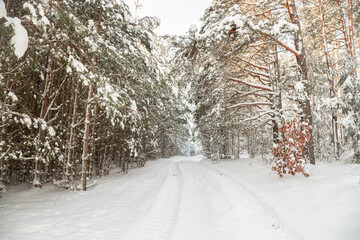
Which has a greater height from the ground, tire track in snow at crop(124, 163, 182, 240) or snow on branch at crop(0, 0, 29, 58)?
snow on branch at crop(0, 0, 29, 58)

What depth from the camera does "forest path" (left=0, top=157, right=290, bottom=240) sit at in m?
3.79

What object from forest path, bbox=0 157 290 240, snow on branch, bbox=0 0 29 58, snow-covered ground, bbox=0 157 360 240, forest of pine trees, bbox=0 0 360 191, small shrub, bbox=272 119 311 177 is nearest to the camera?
snow on branch, bbox=0 0 29 58

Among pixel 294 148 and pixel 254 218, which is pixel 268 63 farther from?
pixel 254 218

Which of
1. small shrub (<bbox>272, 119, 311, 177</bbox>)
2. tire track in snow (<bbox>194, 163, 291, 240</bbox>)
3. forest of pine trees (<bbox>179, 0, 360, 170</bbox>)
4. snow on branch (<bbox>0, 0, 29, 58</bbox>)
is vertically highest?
forest of pine trees (<bbox>179, 0, 360, 170</bbox>)

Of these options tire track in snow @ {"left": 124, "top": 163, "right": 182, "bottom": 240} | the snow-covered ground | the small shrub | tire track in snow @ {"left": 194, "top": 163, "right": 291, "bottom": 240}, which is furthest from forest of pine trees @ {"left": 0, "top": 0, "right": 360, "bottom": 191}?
tire track in snow @ {"left": 194, "top": 163, "right": 291, "bottom": 240}

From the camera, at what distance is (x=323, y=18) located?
44.5 ft

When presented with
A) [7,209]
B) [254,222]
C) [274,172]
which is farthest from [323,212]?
[7,209]

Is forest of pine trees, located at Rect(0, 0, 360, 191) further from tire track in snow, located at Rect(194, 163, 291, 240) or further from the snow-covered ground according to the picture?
tire track in snow, located at Rect(194, 163, 291, 240)

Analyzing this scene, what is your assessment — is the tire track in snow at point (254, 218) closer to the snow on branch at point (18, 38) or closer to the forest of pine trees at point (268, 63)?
the forest of pine trees at point (268, 63)

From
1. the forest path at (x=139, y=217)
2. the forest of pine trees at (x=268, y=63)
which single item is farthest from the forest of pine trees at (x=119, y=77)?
the forest path at (x=139, y=217)

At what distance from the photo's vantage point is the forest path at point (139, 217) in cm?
379

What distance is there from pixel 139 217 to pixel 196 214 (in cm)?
136

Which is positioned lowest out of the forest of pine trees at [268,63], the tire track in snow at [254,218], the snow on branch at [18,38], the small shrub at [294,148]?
the tire track in snow at [254,218]

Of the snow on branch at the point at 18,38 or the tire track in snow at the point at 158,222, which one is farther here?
the tire track in snow at the point at 158,222
